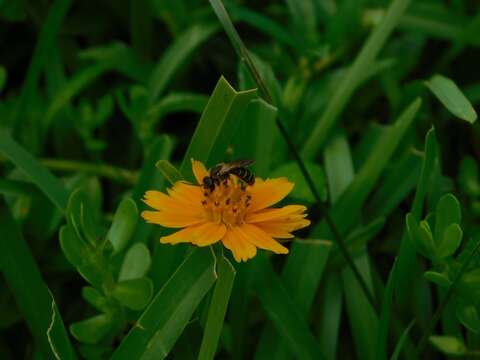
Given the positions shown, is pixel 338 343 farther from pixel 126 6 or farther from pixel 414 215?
pixel 126 6

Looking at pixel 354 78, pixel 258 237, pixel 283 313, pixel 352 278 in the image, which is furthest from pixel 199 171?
pixel 354 78

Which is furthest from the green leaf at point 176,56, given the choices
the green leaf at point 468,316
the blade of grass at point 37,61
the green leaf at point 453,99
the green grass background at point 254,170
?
the green leaf at point 468,316

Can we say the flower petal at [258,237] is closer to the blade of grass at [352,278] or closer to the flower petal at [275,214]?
the flower petal at [275,214]

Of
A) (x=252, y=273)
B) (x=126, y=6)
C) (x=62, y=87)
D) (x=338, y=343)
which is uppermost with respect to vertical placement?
(x=126, y=6)

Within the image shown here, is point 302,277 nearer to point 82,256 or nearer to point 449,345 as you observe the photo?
point 449,345

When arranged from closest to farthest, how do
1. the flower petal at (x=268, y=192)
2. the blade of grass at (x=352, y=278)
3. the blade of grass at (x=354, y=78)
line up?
the flower petal at (x=268, y=192) < the blade of grass at (x=352, y=278) < the blade of grass at (x=354, y=78)

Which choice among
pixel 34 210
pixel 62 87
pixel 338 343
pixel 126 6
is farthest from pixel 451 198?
pixel 126 6
